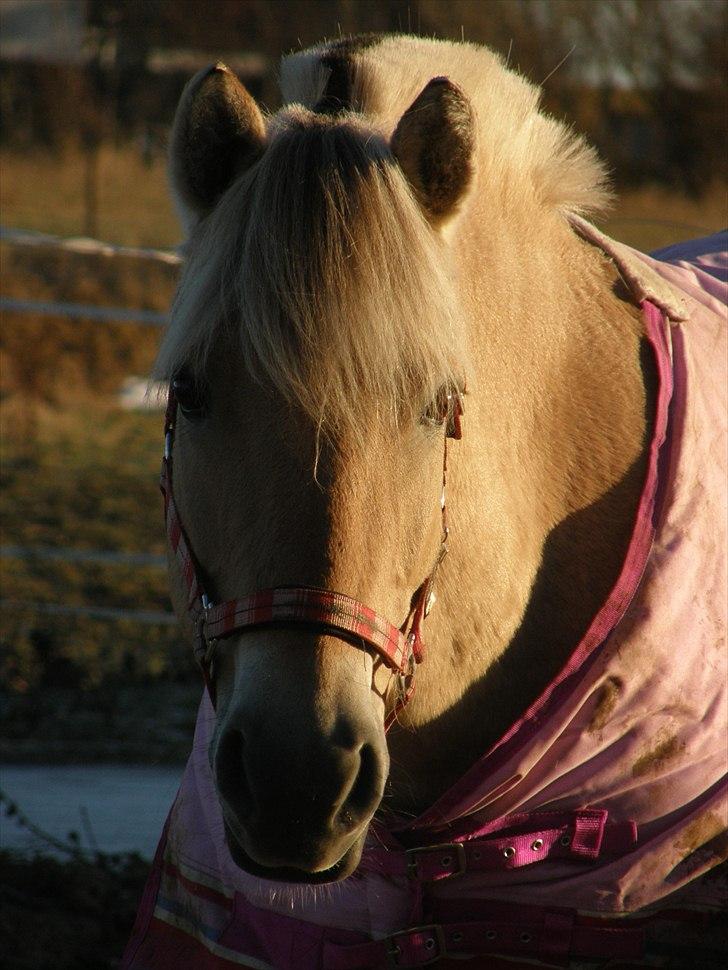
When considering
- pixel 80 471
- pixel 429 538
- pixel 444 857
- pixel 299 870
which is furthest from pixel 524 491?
pixel 80 471

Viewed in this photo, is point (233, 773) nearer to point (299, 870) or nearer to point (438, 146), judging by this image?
point (299, 870)

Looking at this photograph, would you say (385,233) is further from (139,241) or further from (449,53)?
(139,241)

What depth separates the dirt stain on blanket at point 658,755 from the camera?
6.30ft

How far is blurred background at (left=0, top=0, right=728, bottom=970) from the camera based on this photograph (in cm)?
374

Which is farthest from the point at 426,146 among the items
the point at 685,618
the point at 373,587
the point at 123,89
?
the point at 123,89

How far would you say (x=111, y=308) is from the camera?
275 inches

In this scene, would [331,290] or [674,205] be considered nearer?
[331,290]

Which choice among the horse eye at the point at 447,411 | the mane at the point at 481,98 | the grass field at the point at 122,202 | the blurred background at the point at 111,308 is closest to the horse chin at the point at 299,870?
the horse eye at the point at 447,411

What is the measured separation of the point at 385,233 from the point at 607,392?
568 mm

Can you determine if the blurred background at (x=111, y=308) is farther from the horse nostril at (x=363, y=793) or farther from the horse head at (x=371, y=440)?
the horse nostril at (x=363, y=793)

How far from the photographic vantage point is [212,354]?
5.49ft

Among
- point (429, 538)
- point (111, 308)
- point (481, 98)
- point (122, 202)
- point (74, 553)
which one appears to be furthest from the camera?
point (122, 202)

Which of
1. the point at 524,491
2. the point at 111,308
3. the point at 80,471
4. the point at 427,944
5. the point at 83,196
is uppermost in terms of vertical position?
the point at 524,491

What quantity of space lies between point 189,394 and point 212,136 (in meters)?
0.39
